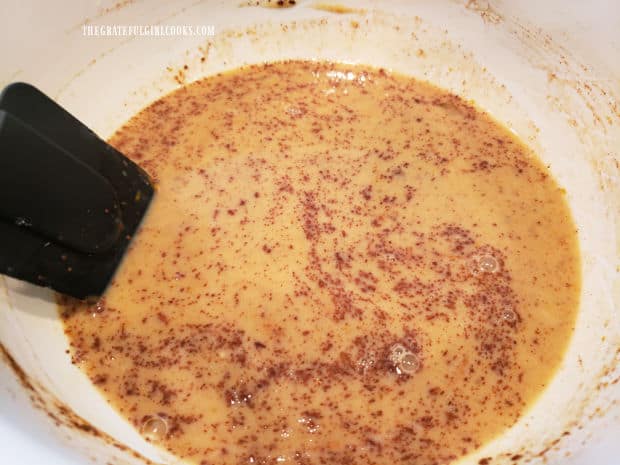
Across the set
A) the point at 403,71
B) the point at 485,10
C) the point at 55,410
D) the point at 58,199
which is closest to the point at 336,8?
the point at 403,71

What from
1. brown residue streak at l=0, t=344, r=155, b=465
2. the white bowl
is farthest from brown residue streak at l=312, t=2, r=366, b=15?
brown residue streak at l=0, t=344, r=155, b=465

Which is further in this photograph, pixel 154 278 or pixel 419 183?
pixel 419 183

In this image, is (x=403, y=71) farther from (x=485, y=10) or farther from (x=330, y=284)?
(x=330, y=284)

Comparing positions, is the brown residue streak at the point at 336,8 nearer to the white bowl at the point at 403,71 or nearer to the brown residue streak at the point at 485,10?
the white bowl at the point at 403,71

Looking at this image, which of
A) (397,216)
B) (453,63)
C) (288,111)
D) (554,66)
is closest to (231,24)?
(288,111)

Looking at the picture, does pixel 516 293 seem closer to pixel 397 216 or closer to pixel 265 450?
pixel 397 216

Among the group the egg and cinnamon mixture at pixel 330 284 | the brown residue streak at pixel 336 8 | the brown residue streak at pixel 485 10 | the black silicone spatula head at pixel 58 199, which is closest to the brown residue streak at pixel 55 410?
the egg and cinnamon mixture at pixel 330 284
